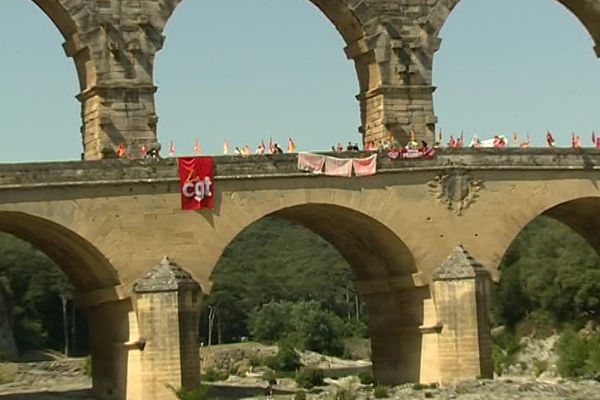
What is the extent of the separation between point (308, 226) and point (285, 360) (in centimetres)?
2342

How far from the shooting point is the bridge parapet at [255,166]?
33812mm

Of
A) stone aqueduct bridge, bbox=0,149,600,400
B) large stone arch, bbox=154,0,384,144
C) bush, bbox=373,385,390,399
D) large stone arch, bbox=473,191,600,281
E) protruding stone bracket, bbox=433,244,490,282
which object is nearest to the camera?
stone aqueduct bridge, bbox=0,149,600,400

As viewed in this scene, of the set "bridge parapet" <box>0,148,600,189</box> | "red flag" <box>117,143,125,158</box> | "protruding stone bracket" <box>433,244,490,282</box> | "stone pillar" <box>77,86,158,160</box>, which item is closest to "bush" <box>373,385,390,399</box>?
"protruding stone bracket" <box>433,244,490,282</box>

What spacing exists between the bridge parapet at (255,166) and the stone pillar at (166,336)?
2.75m

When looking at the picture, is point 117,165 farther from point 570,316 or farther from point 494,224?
point 570,316

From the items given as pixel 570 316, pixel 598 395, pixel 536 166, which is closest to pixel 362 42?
pixel 536 166

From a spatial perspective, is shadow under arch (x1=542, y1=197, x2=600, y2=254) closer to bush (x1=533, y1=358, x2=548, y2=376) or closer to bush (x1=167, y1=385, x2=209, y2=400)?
bush (x1=167, y1=385, x2=209, y2=400)

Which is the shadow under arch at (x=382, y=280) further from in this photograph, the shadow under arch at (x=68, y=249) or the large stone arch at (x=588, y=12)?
the large stone arch at (x=588, y=12)

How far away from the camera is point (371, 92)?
40.2 metres

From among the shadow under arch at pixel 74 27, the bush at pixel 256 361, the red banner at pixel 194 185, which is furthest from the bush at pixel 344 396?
the bush at pixel 256 361

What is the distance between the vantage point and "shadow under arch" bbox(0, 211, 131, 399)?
113 feet

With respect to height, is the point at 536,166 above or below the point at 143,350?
above

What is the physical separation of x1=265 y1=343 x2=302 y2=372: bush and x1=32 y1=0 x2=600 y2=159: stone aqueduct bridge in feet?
73.3

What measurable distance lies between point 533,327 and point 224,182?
103 feet
